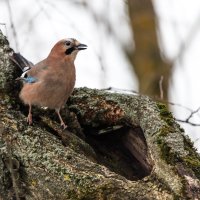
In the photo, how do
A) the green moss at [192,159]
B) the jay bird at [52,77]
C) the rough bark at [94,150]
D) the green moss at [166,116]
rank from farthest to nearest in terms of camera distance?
the jay bird at [52,77]
the green moss at [166,116]
the green moss at [192,159]
the rough bark at [94,150]

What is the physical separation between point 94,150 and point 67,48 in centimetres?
160

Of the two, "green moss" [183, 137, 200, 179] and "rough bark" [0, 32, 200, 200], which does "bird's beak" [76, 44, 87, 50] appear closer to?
"rough bark" [0, 32, 200, 200]

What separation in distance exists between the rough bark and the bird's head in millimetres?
979

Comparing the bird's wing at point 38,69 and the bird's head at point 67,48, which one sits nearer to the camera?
the bird's wing at point 38,69

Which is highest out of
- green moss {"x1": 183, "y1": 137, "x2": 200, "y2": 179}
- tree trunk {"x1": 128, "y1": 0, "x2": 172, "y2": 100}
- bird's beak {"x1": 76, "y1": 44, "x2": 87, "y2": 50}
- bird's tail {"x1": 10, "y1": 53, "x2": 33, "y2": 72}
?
tree trunk {"x1": 128, "y1": 0, "x2": 172, "y2": 100}

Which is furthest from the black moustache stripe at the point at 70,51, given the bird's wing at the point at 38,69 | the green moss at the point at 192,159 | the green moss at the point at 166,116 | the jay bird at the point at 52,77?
the green moss at the point at 192,159

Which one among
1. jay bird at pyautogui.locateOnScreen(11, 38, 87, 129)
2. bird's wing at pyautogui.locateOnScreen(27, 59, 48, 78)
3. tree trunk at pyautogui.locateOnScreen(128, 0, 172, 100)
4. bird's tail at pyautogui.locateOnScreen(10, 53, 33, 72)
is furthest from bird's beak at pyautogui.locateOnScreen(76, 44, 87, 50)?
tree trunk at pyautogui.locateOnScreen(128, 0, 172, 100)

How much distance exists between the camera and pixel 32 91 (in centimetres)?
556

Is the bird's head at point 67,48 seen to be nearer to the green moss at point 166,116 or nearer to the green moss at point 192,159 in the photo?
the green moss at point 166,116

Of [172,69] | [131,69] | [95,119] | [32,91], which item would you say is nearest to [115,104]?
[95,119]

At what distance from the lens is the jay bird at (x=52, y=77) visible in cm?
532

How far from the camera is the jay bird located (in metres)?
5.32

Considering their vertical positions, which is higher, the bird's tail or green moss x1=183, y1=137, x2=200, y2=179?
the bird's tail

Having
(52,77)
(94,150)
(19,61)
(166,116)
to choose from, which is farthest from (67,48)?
(166,116)
